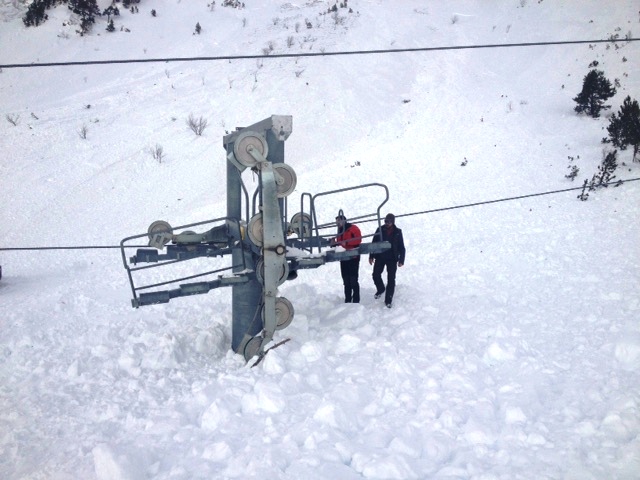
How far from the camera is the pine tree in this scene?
41.0 feet

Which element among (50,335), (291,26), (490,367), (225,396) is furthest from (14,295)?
(291,26)


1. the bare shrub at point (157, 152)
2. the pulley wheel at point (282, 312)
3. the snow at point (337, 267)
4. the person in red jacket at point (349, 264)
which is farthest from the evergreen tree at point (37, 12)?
the pulley wheel at point (282, 312)

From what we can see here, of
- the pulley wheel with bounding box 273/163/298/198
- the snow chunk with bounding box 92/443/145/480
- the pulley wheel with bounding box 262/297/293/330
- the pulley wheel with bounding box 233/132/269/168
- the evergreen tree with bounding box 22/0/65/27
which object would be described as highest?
the evergreen tree with bounding box 22/0/65/27

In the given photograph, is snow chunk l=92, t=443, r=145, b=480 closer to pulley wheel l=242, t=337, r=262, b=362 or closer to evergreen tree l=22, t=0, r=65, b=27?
pulley wheel l=242, t=337, r=262, b=362

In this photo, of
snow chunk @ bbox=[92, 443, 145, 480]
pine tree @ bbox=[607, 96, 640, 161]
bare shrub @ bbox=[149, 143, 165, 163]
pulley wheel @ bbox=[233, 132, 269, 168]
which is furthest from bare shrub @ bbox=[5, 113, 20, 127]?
pine tree @ bbox=[607, 96, 640, 161]

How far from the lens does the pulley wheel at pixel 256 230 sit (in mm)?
5043

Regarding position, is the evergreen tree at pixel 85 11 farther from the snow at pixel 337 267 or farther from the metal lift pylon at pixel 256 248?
the metal lift pylon at pixel 256 248

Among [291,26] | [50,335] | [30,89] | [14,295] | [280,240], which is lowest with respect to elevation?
[14,295]

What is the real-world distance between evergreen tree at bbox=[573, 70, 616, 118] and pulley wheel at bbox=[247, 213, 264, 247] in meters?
16.1

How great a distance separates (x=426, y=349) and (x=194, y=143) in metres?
15.7

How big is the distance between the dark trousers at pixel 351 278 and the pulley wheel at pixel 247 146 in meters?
2.71

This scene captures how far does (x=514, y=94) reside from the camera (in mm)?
19766

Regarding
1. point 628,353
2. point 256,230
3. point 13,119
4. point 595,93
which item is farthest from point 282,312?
point 13,119

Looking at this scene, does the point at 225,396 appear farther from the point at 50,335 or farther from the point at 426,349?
the point at 50,335
